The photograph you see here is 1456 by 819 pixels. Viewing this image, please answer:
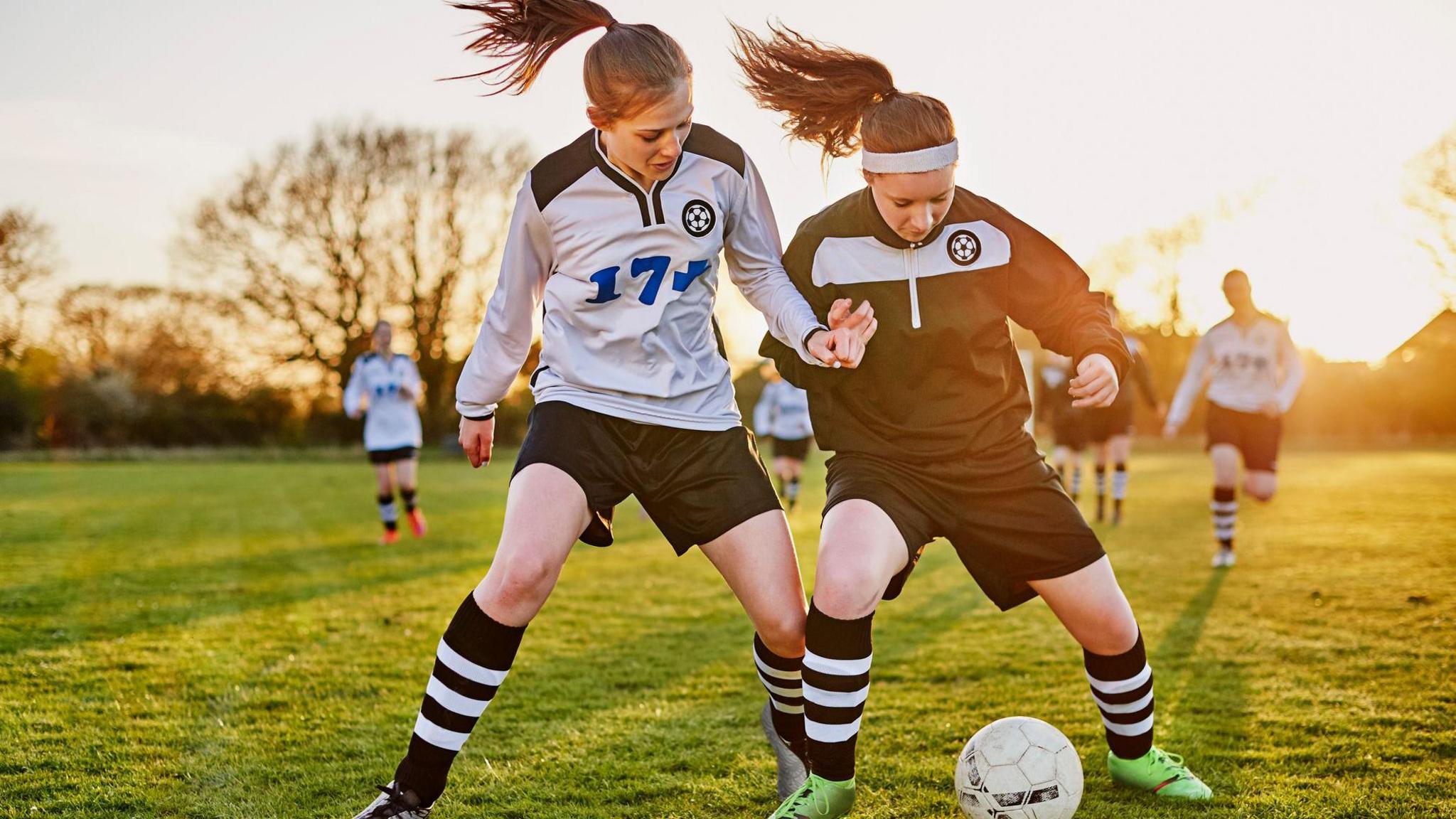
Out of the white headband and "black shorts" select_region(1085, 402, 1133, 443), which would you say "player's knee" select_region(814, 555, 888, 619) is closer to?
the white headband

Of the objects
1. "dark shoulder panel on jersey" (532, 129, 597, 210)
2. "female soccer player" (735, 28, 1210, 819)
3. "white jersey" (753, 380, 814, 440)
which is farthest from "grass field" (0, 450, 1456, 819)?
"white jersey" (753, 380, 814, 440)

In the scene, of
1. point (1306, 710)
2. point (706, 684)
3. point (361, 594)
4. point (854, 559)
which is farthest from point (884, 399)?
point (361, 594)

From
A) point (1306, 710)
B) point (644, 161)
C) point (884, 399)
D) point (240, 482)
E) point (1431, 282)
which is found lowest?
point (240, 482)

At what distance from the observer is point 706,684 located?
509cm

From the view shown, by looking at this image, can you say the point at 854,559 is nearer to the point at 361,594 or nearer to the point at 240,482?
the point at 361,594

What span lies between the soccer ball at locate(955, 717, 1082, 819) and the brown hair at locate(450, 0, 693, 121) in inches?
83.0

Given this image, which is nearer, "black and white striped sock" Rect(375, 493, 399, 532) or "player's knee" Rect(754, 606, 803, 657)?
"player's knee" Rect(754, 606, 803, 657)

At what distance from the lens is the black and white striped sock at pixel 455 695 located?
9.62 ft

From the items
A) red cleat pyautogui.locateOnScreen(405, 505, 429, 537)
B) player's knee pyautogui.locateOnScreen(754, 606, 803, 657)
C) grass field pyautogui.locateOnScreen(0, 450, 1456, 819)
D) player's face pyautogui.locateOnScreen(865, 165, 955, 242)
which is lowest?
red cleat pyautogui.locateOnScreen(405, 505, 429, 537)

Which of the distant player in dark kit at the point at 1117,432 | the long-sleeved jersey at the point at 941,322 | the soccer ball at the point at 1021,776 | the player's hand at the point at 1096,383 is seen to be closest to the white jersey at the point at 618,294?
the long-sleeved jersey at the point at 941,322

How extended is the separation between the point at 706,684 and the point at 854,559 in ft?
7.60

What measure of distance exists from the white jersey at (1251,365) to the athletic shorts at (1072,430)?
418 cm

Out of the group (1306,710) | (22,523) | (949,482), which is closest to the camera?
(949,482)

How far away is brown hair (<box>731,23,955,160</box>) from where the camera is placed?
11.3 feet
